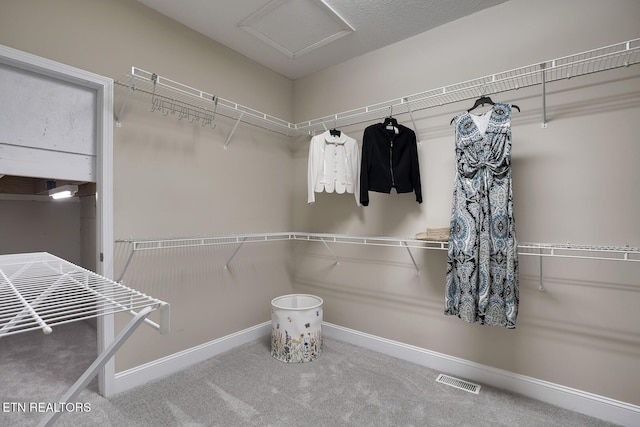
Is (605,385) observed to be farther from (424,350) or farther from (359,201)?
(359,201)

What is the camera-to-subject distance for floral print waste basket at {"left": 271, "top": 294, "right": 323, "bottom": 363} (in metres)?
2.33

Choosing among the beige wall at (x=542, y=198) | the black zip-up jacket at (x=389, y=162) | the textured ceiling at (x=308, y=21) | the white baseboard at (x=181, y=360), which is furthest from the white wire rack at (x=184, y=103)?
the white baseboard at (x=181, y=360)

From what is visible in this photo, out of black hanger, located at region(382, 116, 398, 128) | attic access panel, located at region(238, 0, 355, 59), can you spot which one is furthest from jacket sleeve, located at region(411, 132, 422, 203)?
attic access panel, located at region(238, 0, 355, 59)

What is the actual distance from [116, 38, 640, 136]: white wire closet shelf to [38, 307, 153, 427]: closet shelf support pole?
159 centimetres

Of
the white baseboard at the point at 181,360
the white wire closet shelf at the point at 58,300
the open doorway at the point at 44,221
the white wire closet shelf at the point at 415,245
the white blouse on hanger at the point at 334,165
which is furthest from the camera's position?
the open doorway at the point at 44,221

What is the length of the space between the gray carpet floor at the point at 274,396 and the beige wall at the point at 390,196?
0.23m

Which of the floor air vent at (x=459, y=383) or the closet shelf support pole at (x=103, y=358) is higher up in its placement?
the closet shelf support pole at (x=103, y=358)

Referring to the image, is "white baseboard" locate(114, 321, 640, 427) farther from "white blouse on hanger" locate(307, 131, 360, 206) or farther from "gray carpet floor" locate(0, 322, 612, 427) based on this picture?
"white blouse on hanger" locate(307, 131, 360, 206)

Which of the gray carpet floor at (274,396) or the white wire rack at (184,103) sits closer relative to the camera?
the gray carpet floor at (274,396)

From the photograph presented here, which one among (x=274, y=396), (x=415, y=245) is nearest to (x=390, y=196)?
(x=415, y=245)

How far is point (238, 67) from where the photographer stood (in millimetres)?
2650

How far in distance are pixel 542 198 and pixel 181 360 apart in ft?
8.50

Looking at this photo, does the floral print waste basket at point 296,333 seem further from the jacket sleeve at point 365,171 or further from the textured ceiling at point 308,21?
the textured ceiling at point 308,21

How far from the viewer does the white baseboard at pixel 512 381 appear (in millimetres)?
1710
